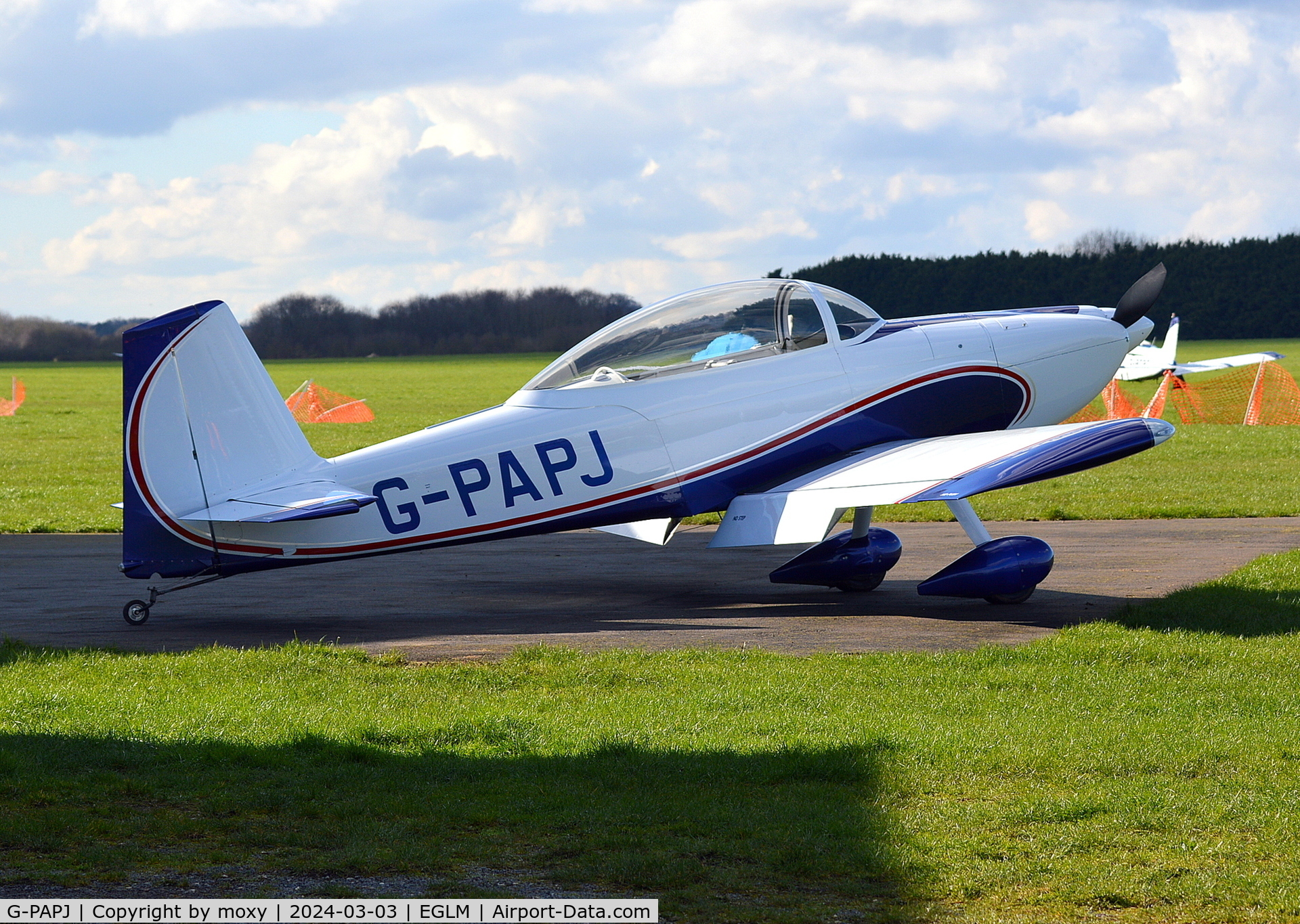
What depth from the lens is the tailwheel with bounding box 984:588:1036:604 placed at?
10.4 m

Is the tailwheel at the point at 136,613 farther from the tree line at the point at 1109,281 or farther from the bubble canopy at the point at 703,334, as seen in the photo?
the tree line at the point at 1109,281

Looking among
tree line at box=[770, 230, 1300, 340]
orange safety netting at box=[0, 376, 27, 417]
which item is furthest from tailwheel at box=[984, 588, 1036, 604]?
tree line at box=[770, 230, 1300, 340]

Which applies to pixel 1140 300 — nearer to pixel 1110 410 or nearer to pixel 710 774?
pixel 710 774

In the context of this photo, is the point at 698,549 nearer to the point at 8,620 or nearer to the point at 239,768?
the point at 8,620

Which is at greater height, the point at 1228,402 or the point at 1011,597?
the point at 1228,402

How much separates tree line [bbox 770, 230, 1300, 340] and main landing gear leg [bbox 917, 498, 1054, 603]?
8920 centimetres

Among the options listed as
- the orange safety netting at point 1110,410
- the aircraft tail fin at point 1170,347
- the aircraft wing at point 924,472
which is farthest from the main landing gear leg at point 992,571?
the aircraft tail fin at point 1170,347

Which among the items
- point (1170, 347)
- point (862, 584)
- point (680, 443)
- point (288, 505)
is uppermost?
point (1170, 347)

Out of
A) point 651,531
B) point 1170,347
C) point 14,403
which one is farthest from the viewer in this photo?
point 1170,347

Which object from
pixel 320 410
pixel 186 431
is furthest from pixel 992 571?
pixel 320 410

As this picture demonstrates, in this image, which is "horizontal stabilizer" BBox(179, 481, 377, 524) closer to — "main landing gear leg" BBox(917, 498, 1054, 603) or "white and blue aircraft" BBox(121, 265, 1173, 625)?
"white and blue aircraft" BBox(121, 265, 1173, 625)

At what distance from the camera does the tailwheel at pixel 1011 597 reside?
34.1 ft

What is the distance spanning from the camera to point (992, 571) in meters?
10.3
